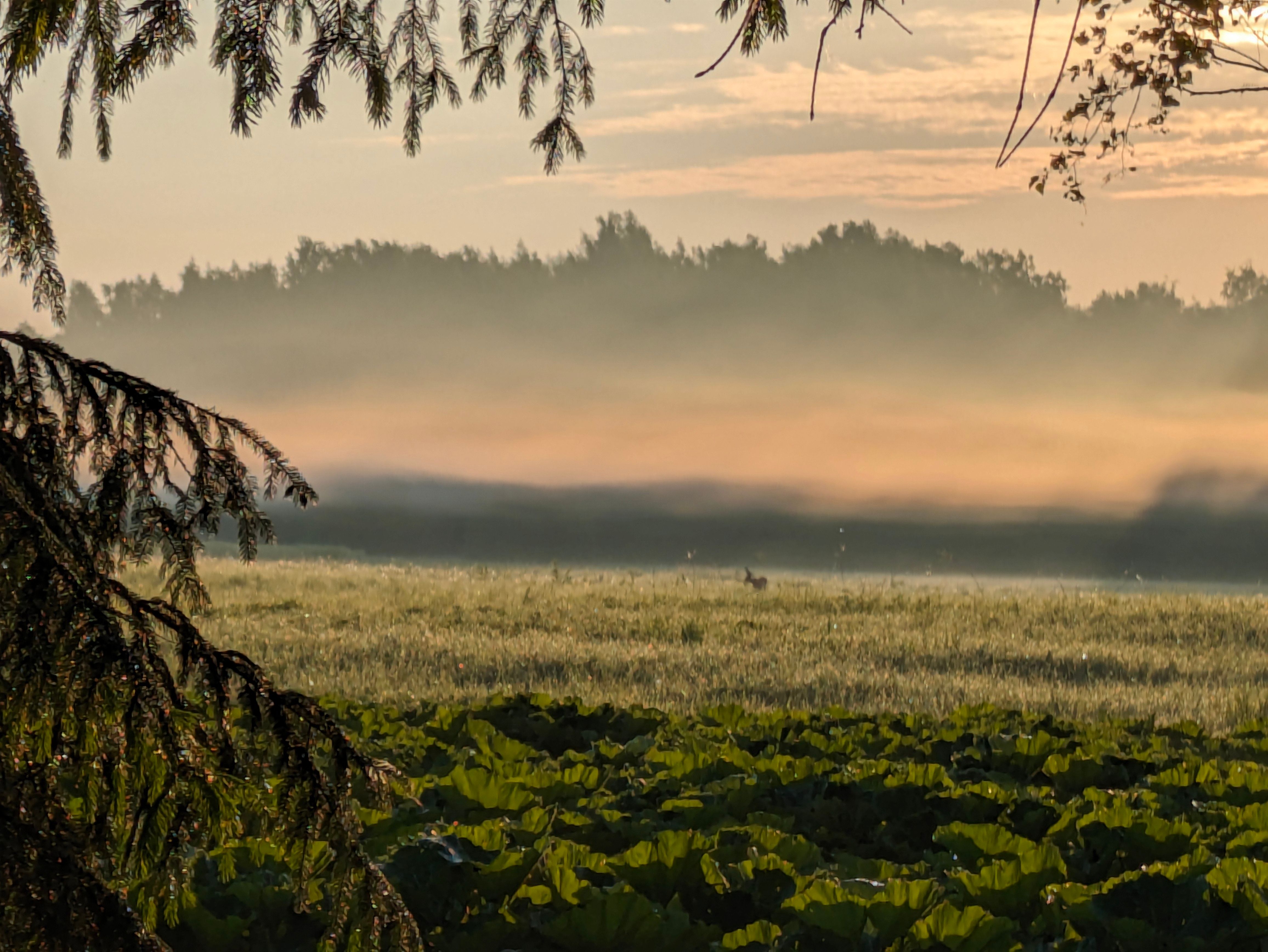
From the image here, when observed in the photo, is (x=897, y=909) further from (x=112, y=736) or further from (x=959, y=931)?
(x=112, y=736)

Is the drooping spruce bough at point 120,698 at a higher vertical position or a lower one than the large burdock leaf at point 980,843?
higher

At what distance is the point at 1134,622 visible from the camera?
14398 mm

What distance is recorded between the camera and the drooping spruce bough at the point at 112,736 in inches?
92.7

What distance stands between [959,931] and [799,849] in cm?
75

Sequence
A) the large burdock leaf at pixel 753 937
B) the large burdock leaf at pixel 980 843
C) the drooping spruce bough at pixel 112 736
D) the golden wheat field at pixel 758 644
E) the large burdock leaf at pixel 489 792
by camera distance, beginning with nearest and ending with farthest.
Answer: the drooping spruce bough at pixel 112 736
the large burdock leaf at pixel 753 937
the large burdock leaf at pixel 980 843
the large burdock leaf at pixel 489 792
the golden wheat field at pixel 758 644

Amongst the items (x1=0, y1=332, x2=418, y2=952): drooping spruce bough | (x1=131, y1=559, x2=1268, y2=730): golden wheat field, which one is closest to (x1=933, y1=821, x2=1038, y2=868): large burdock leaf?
(x1=0, y1=332, x2=418, y2=952): drooping spruce bough

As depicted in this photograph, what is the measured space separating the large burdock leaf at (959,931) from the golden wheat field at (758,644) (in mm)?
5543

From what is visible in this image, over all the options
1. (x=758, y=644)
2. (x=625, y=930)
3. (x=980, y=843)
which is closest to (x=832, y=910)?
(x=625, y=930)

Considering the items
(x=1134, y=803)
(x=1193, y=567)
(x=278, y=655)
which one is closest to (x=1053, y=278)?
(x=1193, y=567)

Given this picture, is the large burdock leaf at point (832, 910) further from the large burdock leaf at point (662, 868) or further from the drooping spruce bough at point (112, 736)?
the drooping spruce bough at point (112, 736)

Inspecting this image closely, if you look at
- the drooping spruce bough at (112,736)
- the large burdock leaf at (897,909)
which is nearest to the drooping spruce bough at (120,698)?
the drooping spruce bough at (112,736)

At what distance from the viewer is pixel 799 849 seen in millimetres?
3619

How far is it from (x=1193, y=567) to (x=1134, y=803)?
42.3m

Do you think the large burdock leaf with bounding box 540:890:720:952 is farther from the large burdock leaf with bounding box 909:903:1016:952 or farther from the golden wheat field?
the golden wheat field
